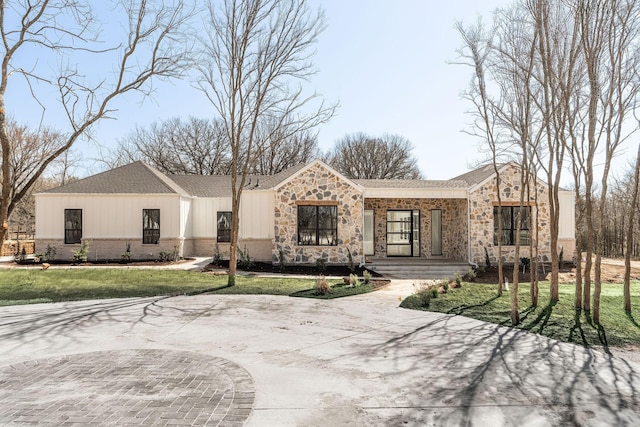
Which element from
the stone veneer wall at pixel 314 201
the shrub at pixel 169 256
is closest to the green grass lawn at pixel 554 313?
the stone veneer wall at pixel 314 201

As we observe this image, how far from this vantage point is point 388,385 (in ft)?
15.8

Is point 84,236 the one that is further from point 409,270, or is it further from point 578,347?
point 578,347

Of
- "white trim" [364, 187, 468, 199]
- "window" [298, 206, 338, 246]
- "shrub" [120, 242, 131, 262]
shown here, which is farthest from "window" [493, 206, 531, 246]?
"shrub" [120, 242, 131, 262]

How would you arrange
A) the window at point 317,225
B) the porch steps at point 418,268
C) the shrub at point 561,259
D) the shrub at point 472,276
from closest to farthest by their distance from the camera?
1. the shrub at point 472,276
2. the porch steps at point 418,268
3. the shrub at point 561,259
4. the window at point 317,225

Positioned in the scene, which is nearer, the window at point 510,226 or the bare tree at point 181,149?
the window at point 510,226

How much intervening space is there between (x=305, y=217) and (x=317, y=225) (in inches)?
23.1

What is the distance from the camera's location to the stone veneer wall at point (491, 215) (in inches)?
701

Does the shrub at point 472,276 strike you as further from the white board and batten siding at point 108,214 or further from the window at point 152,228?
the window at point 152,228

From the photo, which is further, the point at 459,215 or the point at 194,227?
the point at 194,227

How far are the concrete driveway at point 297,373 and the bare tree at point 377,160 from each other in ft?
109

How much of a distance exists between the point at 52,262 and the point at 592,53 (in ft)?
64.4

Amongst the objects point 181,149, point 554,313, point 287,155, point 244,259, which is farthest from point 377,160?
point 554,313

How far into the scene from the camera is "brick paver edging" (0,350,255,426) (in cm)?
395

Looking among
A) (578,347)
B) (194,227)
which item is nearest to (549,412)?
(578,347)
